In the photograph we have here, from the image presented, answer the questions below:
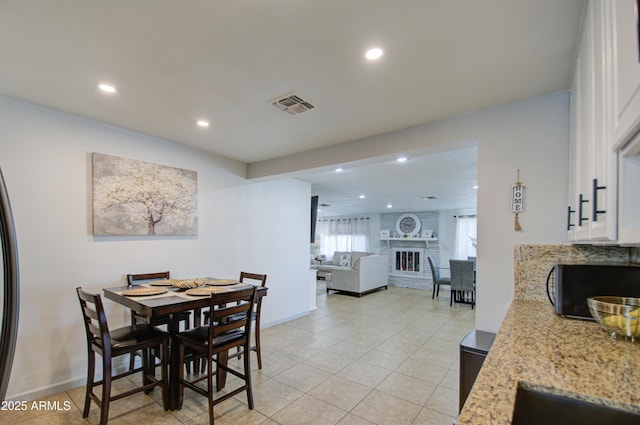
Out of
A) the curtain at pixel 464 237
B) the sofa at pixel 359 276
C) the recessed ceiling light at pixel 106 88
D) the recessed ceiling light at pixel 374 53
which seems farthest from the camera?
the curtain at pixel 464 237

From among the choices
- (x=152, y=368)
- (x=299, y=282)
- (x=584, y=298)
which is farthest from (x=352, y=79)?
(x=299, y=282)

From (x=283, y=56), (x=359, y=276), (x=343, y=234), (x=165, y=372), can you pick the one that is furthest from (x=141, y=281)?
(x=343, y=234)

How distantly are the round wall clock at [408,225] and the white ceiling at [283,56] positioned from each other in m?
7.42

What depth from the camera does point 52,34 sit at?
155 centimetres

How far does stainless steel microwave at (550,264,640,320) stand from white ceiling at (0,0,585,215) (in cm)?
116

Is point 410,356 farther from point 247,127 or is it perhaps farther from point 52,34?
point 52,34

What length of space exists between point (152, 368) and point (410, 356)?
104 inches

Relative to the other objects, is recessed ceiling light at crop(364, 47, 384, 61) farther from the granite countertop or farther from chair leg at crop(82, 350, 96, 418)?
chair leg at crop(82, 350, 96, 418)

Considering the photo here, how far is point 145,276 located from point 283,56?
2504 mm

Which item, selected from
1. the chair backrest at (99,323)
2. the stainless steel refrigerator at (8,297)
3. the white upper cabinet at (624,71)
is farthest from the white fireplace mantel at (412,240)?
the stainless steel refrigerator at (8,297)

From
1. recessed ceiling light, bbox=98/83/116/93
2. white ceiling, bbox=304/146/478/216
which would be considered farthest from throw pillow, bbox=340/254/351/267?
recessed ceiling light, bbox=98/83/116/93

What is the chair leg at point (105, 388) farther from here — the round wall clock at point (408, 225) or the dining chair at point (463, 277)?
the round wall clock at point (408, 225)

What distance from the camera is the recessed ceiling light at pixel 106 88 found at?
81.6 inches

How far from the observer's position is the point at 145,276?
9.84 feet
